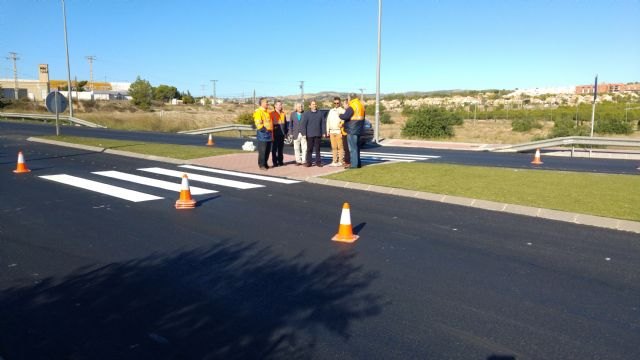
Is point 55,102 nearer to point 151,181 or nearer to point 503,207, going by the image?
point 151,181

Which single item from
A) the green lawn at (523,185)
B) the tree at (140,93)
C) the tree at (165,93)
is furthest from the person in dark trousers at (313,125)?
the tree at (165,93)

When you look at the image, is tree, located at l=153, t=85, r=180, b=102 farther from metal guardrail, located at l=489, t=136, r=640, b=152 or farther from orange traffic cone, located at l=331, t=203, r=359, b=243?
orange traffic cone, located at l=331, t=203, r=359, b=243

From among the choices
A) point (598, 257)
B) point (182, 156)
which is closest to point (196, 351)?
point (598, 257)

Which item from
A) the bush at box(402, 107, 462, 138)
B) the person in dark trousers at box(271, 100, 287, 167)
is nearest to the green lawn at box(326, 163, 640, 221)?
the person in dark trousers at box(271, 100, 287, 167)

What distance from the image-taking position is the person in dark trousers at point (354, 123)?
43.6 feet

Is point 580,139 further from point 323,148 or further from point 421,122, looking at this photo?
point 421,122

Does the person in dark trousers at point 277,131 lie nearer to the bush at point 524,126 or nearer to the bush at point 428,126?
the bush at point 428,126

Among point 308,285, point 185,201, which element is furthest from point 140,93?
point 308,285

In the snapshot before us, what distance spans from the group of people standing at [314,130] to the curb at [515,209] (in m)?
2.20

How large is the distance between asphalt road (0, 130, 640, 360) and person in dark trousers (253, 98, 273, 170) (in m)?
4.98

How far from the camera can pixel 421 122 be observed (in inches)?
1316

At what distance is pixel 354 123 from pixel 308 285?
8601 millimetres

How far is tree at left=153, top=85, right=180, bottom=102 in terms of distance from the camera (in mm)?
115000

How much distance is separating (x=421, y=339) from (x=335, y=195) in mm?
6666
